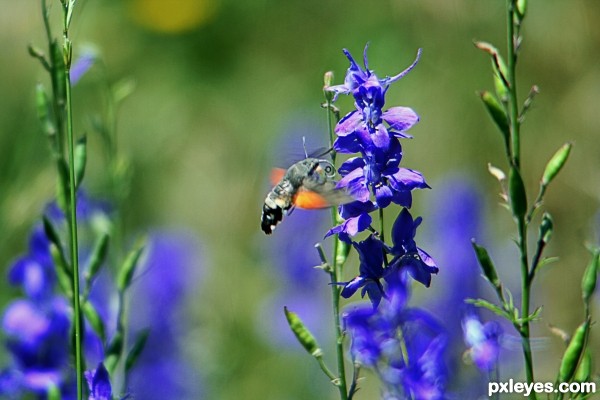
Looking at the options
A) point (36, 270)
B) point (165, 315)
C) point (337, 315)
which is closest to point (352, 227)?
point (337, 315)

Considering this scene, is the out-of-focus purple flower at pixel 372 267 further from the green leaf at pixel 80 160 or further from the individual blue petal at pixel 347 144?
the green leaf at pixel 80 160

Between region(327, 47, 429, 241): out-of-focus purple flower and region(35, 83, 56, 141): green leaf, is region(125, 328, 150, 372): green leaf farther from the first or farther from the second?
region(327, 47, 429, 241): out-of-focus purple flower

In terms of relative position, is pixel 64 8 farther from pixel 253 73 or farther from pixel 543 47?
pixel 253 73

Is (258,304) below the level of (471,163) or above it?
below

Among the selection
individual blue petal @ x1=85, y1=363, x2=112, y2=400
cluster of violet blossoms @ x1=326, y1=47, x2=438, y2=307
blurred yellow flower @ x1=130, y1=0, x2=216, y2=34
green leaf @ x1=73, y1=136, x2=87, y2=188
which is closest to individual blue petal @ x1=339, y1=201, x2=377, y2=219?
cluster of violet blossoms @ x1=326, y1=47, x2=438, y2=307

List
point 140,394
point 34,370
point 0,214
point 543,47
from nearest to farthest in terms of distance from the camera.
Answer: point 34,370, point 0,214, point 140,394, point 543,47

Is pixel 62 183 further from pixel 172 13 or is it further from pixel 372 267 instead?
pixel 172 13

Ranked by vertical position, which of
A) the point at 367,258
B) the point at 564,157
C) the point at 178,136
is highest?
the point at 178,136

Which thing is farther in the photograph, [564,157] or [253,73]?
[253,73]

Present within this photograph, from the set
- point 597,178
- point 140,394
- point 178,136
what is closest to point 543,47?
point 597,178
